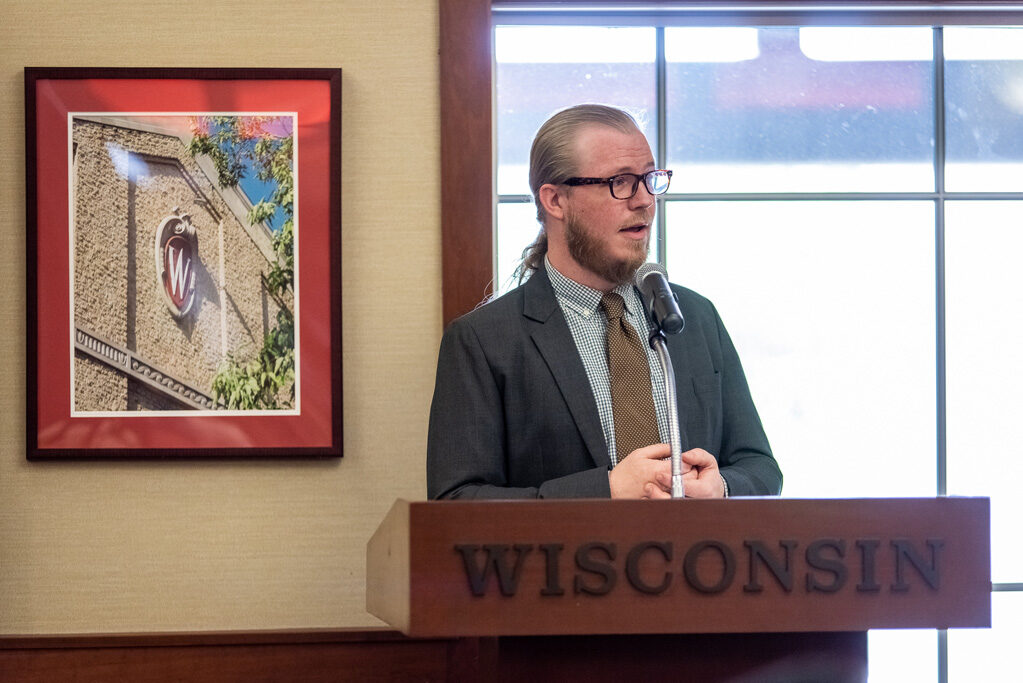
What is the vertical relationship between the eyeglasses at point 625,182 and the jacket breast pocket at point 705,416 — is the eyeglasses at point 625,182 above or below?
above

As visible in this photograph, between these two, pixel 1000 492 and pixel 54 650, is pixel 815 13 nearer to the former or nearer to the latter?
pixel 1000 492

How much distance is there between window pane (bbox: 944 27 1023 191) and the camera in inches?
125

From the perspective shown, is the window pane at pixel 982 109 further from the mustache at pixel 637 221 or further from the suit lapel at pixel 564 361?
the suit lapel at pixel 564 361

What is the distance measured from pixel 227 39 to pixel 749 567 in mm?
2015

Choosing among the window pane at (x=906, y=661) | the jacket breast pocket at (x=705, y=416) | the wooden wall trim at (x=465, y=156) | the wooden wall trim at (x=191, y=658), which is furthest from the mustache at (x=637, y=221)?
the window pane at (x=906, y=661)

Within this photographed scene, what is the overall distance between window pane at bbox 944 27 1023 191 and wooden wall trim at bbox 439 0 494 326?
132 cm

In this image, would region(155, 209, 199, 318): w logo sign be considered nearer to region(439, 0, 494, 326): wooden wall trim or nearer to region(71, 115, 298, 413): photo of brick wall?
region(71, 115, 298, 413): photo of brick wall

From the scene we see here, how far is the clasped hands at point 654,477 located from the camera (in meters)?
1.96

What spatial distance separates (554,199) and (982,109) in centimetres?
143

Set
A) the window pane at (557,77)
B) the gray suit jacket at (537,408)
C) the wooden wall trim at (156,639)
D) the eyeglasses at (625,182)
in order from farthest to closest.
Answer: the window pane at (557,77)
the wooden wall trim at (156,639)
the eyeglasses at (625,182)
the gray suit jacket at (537,408)

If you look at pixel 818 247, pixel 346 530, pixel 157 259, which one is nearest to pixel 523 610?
pixel 346 530

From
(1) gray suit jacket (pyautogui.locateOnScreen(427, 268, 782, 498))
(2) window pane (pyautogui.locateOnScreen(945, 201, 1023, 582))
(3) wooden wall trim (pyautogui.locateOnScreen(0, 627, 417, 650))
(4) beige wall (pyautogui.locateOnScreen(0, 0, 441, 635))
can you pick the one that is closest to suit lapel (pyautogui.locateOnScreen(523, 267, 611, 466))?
(1) gray suit jacket (pyautogui.locateOnScreen(427, 268, 782, 498))

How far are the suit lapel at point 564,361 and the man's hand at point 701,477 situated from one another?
0.82ft

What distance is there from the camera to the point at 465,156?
2.90 m
